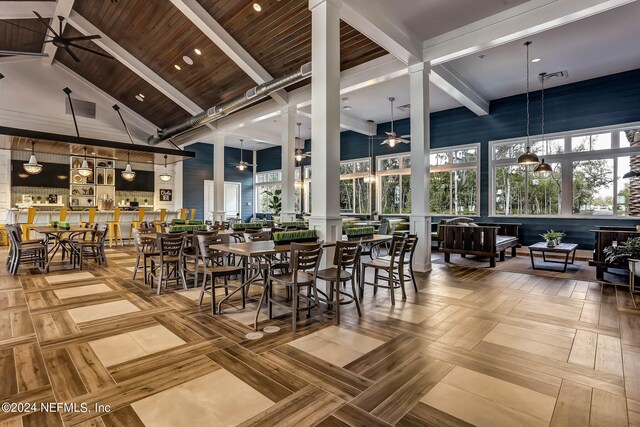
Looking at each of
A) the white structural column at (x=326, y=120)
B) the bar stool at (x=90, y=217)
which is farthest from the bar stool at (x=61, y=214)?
the white structural column at (x=326, y=120)

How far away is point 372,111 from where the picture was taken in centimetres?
1022

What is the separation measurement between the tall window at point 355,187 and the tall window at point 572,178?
4401 millimetres

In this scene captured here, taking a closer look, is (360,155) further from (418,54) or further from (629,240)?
(629,240)

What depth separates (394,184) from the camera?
1150 centimetres

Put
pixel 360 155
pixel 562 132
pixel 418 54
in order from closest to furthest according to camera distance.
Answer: pixel 418 54 < pixel 562 132 < pixel 360 155

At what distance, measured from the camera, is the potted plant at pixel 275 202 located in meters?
14.6

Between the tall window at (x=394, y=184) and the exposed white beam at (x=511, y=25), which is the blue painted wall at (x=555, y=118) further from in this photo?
the exposed white beam at (x=511, y=25)

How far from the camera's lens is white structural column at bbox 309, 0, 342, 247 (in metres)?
4.39

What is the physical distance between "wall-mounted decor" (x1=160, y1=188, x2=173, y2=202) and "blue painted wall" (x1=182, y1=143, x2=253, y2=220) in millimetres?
510

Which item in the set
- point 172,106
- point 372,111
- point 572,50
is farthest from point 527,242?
point 172,106

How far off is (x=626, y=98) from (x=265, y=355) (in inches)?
379

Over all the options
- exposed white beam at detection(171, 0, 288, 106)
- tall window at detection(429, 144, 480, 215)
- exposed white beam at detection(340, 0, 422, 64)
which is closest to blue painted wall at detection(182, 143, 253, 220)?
exposed white beam at detection(171, 0, 288, 106)

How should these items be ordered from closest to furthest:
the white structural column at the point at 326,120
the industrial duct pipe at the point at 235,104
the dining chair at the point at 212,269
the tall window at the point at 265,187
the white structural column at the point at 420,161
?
the dining chair at the point at 212,269, the white structural column at the point at 326,120, the white structural column at the point at 420,161, the industrial duct pipe at the point at 235,104, the tall window at the point at 265,187

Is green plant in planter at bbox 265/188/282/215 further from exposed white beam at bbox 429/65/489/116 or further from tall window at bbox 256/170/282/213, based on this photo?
exposed white beam at bbox 429/65/489/116
